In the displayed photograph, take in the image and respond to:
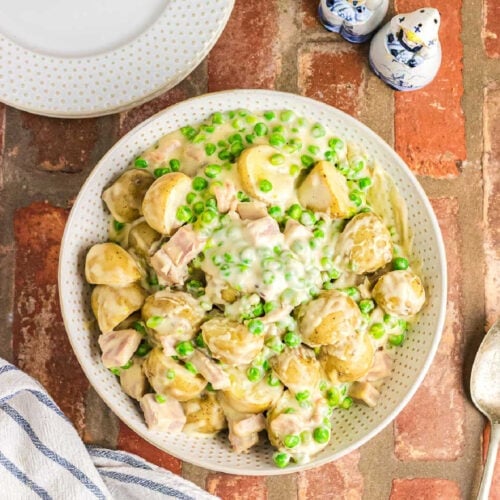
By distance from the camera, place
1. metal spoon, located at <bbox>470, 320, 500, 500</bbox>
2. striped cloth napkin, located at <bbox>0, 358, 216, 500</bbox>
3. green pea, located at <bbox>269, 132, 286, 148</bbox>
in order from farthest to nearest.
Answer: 1. metal spoon, located at <bbox>470, 320, 500, 500</bbox>
2. striped cloth napkin, located at <bbox>0, 358, 216, 500</bbox>
3. green pea, located at <bbox>269, 132, 286, 148</bbox>

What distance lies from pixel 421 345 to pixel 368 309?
14 cm

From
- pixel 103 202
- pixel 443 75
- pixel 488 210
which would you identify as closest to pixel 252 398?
pixel 103 202

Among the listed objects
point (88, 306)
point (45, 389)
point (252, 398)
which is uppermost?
point (88, 306)

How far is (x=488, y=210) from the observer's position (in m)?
1.80

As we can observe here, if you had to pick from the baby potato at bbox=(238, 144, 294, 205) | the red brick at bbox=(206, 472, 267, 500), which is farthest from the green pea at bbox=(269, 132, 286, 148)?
the red brick at bbox=(206, 472, 267, 500)

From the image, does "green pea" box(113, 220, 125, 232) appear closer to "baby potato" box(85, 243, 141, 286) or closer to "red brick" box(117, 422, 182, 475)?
"baby potato" box(85, 243, 141, 286)

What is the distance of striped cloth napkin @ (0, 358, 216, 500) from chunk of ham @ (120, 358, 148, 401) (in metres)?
0.22

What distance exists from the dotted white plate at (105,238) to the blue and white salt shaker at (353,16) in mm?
270

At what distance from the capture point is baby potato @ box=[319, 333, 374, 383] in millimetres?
1464

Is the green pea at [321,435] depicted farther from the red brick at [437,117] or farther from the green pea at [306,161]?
the red brick at [437,117]

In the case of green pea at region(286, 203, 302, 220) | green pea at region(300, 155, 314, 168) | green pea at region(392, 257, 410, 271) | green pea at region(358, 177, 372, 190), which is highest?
green pea at region(300, 155, 314, 168)

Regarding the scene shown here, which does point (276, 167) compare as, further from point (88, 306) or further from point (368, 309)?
point (88, 306)

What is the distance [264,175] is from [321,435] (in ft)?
1.78

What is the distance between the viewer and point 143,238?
60.3 inches
